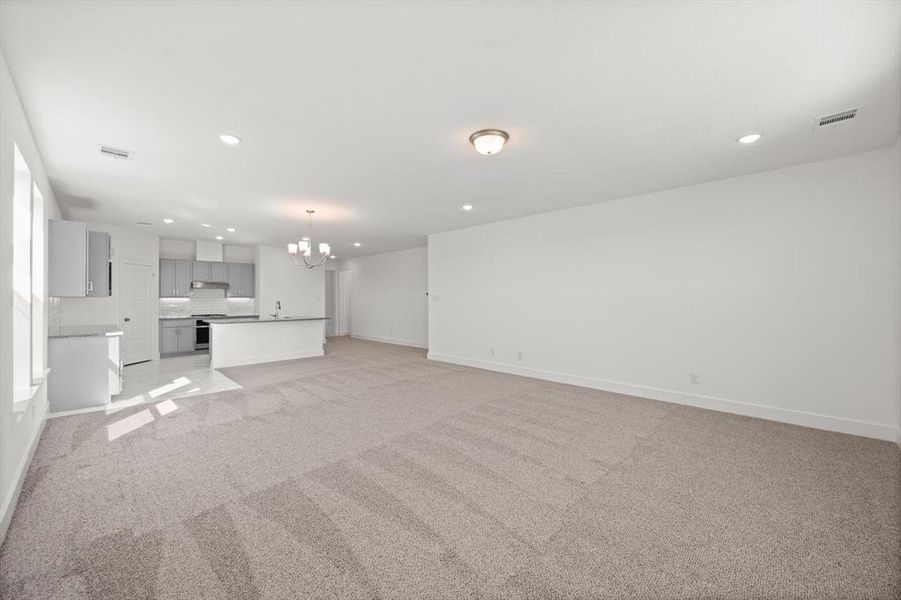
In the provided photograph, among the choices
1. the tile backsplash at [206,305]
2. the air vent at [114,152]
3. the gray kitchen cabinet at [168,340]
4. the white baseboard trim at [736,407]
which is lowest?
the white baseboard trim at [736,407]

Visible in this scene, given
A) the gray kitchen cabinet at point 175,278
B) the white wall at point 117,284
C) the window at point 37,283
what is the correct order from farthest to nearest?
the gray kitchen cabinet at point 175,278 → the white wall at point 117,284 → the window at point 37,283

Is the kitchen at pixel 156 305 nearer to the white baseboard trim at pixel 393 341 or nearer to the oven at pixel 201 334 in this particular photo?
the oven at pixel 201 334

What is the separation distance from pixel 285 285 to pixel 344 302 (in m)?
2.84

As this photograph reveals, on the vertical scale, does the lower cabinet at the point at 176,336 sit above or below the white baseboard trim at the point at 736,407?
above

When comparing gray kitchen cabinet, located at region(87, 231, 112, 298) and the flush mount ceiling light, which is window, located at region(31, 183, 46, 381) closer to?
gray kitchen cabinet, located at region(87, 231, 112, 298)

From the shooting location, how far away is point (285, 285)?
9.79 meters

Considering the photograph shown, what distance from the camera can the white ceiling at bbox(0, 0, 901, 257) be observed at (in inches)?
71.3

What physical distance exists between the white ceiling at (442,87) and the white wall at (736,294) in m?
0.49

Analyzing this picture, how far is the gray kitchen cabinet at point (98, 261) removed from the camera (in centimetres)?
446

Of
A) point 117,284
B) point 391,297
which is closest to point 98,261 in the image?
point 117,284

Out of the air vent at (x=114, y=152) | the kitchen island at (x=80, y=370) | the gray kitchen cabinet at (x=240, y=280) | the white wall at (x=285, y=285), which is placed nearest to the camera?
the air vent at (x=114, y=152)

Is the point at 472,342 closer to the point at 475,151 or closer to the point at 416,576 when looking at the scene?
the point at 475,151

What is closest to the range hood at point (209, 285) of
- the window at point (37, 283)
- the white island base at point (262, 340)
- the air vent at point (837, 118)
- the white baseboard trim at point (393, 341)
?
the white island base at point (262, 340)

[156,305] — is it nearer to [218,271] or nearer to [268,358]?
[218,271]
